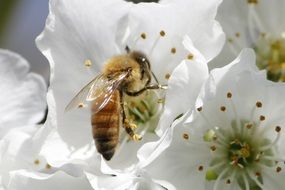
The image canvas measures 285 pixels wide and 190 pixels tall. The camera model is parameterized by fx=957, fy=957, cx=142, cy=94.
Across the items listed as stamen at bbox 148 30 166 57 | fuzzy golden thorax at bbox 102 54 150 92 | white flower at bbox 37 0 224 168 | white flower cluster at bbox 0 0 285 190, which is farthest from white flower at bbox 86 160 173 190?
stamen at bbox 148 30 166 57

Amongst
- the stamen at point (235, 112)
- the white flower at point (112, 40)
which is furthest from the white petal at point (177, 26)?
the stamen at point (235, 112)

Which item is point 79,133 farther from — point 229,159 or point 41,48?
point 229,159

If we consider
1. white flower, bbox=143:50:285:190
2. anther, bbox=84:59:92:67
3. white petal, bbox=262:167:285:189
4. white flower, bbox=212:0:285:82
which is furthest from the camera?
white flower, bbox=212:0:285:82

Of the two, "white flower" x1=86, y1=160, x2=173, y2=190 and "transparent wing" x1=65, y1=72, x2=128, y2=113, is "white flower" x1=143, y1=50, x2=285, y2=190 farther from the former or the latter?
"transparent wing" x1=65, y1=72, x2=128, y2=113

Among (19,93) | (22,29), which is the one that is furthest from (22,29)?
(19,93)

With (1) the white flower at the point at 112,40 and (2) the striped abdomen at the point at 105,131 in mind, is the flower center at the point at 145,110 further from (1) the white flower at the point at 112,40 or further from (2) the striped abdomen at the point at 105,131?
(2) the striped abdomen at the point at 105,131

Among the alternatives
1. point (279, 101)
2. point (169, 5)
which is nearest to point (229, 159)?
point (279, 101)

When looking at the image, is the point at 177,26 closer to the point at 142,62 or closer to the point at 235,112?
the point at 142,62
